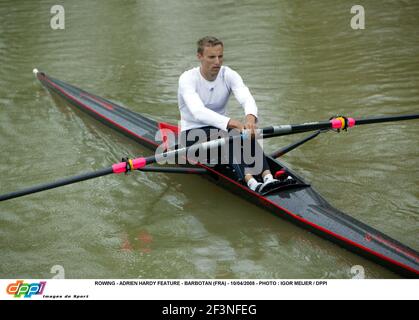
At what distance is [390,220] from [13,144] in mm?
5188

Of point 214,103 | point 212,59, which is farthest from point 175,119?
point 212,59

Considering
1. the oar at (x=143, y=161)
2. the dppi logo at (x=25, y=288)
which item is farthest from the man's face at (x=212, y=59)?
the dppi logo at (x=25, y=288)

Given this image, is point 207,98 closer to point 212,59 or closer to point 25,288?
point 212,59

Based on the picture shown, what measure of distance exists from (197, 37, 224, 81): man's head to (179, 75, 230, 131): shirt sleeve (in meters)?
0.26

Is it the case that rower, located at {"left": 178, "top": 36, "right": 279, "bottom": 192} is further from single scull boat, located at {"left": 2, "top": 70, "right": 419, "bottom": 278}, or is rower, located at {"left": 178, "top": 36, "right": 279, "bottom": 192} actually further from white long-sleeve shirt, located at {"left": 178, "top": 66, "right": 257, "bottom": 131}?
single scull boat, located at {"left": 2, "top": 70, "right": 419, "bottom": 278}

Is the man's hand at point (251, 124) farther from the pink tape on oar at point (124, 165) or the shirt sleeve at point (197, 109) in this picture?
the pink tape on oar at point (124, 165)

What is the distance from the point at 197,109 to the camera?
→ 565 centimetres

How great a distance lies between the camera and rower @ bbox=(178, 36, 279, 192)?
5.48 metres

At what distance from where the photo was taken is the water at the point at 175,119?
5059 millimetres

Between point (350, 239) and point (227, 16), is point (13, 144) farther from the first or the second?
point (227, 16)

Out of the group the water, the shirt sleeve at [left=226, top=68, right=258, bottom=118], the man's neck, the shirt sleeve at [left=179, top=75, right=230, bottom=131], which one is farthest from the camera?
the shirt sleeve at [left=226, top=68, right=258, bottom=118]

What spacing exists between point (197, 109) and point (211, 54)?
580 millimetres

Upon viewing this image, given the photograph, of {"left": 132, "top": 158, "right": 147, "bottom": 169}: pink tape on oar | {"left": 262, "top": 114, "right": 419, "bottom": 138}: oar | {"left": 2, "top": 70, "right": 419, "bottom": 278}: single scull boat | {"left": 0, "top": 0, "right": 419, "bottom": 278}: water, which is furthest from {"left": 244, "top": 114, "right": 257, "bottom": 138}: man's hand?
{"left": 132, "top": 158, "right": 147, "bottom": 169}: pink tape on oar

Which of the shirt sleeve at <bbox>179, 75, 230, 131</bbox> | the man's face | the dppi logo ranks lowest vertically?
the dppi logo
